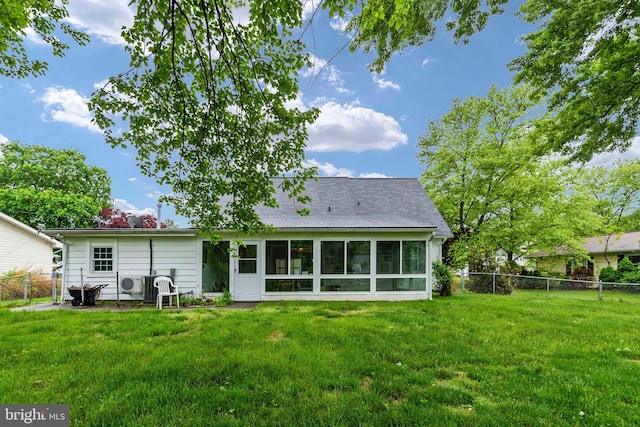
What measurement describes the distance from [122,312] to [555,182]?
70.5 ft

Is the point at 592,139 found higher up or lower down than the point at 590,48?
lower down

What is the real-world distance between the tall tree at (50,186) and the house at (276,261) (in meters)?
19.4

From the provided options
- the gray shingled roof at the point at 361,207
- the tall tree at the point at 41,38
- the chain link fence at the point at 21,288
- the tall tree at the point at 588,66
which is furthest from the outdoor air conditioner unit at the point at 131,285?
the tall tree at the point at 588,66

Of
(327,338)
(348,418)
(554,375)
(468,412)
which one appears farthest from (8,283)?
(554,375)

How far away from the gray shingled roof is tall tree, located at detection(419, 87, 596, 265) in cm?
499

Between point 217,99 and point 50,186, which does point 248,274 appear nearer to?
point 217,99

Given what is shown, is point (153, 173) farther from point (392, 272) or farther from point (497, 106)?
point (497, 106)

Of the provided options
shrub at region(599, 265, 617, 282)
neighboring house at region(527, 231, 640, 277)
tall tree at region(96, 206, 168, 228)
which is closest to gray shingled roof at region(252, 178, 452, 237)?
neighboring house at region(527, 231, 640, 277)

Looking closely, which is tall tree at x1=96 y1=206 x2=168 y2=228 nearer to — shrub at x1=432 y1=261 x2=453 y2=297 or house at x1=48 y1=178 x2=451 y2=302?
house at x1=48 y1=178 x2=451 y2=302

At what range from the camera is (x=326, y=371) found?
4.00 metres

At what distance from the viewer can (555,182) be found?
57.2ft

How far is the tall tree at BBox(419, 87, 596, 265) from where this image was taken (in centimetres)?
1741

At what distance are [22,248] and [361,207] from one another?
21.0 metres

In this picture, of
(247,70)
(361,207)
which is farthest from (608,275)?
(247,70)
